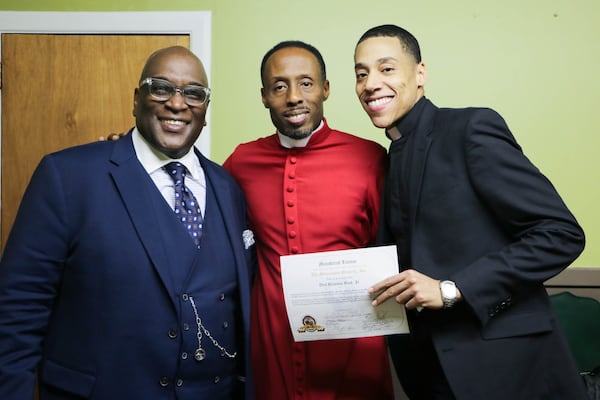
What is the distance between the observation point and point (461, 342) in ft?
5.77

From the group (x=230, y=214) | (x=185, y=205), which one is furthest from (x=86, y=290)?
(x=230, y=214)

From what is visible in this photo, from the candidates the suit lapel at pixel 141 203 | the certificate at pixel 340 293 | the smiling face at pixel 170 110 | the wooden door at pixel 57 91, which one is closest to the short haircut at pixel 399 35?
the smiling face at pixel 170 110

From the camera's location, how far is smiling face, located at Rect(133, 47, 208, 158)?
74.5 inches

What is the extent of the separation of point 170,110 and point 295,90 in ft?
1.75

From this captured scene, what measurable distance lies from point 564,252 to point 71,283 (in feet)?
4.78

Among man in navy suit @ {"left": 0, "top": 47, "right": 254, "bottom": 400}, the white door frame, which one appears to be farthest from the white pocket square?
the white door frame

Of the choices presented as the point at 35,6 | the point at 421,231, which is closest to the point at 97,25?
the point at 35,6

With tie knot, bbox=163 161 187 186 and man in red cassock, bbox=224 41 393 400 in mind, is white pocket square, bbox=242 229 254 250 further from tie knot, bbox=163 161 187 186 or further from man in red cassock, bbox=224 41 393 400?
tie knot, bbox=163 161 187 186

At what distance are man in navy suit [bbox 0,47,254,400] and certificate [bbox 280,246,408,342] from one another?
0.25 metres

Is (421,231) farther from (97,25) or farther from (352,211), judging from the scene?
(97,25)

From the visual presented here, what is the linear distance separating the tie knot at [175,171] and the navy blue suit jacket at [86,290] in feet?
0.50

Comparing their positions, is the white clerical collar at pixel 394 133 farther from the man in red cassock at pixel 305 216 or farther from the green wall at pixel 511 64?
the green wall at pixel 511 64

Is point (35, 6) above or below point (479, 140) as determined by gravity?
above

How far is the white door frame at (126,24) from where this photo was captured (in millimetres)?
3312
